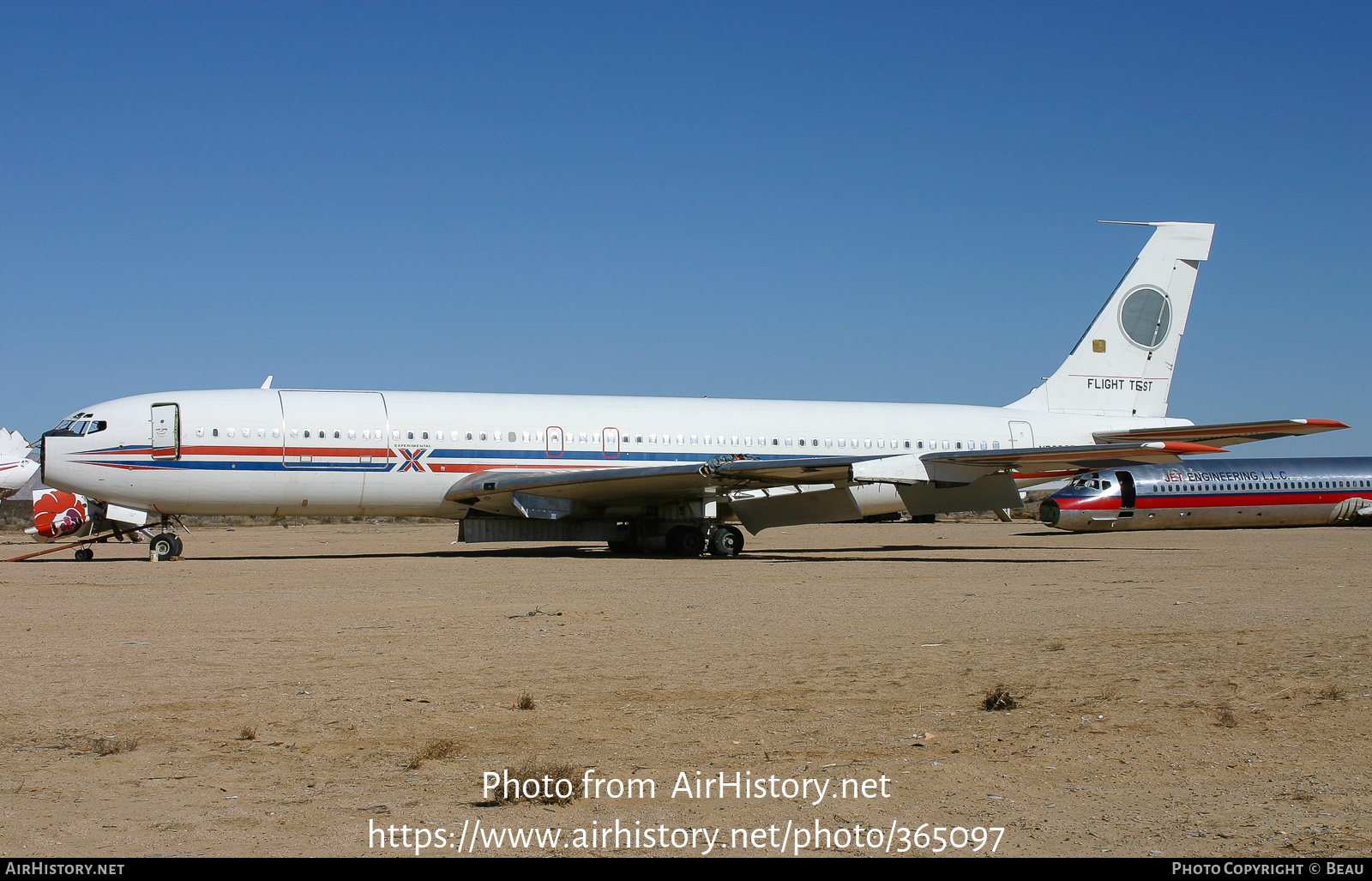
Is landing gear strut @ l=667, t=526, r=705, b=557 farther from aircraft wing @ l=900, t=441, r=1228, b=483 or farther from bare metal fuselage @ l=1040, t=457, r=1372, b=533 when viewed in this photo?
bare metal fuselage @ l=1040, t=457, r=1372, b=533

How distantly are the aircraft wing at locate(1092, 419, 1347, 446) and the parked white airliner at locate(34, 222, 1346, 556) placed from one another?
4cm

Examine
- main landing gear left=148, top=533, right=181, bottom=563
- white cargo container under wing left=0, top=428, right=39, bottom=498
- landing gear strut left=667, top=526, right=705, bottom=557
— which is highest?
landing gear strut left=667, top=526, right=705, bottom=557

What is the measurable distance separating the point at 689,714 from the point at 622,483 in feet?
48.4

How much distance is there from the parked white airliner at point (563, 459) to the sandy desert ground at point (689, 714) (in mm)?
6624

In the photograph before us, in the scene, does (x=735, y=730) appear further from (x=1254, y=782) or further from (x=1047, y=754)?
(x=1254, y=782)

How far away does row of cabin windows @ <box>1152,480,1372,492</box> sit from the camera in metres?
37.0

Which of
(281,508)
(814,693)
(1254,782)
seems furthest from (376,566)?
(1254,782)

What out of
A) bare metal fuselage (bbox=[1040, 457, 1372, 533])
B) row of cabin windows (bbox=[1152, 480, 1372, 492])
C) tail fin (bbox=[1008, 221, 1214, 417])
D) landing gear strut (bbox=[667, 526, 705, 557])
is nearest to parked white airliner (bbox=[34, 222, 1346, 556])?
landing gear strut (bbox=[667, 526, 705, 557])

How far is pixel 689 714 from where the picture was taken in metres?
6.74

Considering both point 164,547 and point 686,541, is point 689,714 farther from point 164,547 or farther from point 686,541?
point 164,547

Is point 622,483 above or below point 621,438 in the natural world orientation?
below

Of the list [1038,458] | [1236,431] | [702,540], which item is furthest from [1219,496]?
[702,540]
